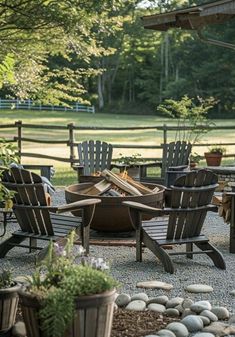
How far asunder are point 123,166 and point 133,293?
4.70m

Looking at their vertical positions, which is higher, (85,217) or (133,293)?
(85,217)

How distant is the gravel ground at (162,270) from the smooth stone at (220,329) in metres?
0.56

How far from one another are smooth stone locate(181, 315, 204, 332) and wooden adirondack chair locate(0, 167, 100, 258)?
1.88 metres

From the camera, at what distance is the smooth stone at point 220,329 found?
371 centimetres

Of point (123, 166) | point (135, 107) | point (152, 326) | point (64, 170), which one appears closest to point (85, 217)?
point (152, 326)

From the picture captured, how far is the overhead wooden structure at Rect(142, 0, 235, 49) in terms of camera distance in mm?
8044

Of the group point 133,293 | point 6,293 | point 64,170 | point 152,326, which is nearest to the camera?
point 6,293

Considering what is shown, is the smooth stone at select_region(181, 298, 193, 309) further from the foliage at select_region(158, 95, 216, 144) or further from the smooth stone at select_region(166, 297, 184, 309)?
the foliage at select_region(158, 95, 216, 144)

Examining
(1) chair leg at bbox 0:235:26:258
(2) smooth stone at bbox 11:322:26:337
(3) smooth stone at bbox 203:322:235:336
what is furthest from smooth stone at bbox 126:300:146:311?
(1) chair leg at bbox 0:235:26:258

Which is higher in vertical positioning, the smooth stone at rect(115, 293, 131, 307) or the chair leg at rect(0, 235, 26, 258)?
the smooth stone at rect(115, 293, 131, 307)

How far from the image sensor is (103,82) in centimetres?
5206

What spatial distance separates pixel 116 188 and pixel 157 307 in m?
2.81

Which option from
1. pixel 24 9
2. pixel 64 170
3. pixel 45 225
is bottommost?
pixel 64 170

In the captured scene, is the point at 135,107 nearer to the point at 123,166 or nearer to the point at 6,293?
the point at 123,166
